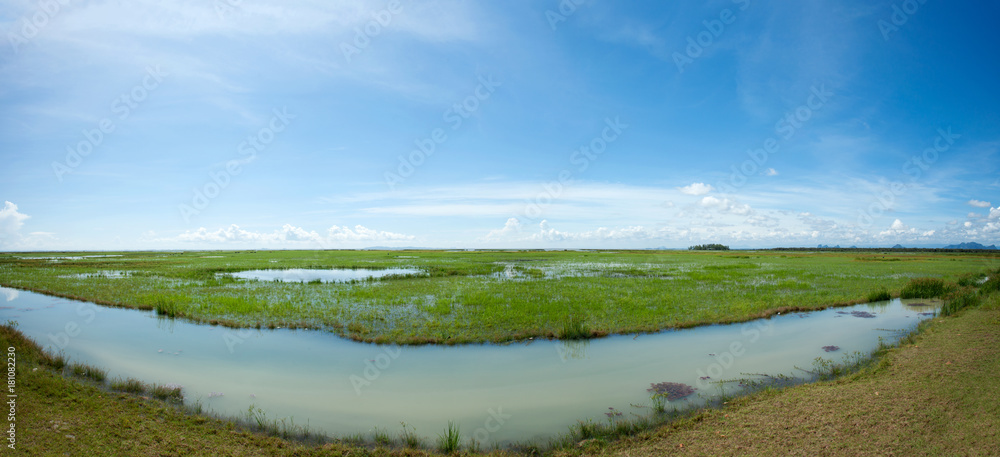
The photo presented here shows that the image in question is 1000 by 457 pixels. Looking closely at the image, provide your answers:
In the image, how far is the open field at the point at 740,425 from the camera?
5906 millimetres

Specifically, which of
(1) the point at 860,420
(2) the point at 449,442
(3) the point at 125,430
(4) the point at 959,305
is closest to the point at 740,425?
(1) the point at 860,420

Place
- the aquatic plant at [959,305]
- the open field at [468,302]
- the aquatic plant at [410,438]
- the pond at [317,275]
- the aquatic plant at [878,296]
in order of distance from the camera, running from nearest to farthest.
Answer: the aquatic plant at [410,438], the open field at [468,302], the aquatic plant at [959,305], the aquatic plant at [878,296], the pond at [317,275]

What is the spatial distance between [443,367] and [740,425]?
7038 mm

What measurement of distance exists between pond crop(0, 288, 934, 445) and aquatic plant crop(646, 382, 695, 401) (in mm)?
175

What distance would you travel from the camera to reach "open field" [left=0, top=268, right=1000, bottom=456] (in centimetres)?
591

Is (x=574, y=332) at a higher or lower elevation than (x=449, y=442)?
Result: higher

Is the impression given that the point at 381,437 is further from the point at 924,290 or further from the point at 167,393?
the point at 924,290

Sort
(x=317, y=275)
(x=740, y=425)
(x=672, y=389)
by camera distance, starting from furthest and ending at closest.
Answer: (x=317, y=275) < (x=672, y=389) < (x=740, y=425)

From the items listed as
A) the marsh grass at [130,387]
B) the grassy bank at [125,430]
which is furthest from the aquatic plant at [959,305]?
the marsh grass at [130,387]

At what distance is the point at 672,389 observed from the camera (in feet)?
30.2

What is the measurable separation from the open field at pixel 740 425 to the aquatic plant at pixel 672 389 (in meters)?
1.25

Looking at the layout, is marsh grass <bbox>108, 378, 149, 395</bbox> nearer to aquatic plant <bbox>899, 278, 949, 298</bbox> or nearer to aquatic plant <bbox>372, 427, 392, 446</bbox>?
aquatic plant <bbox>372, 427, 392, 446</bbox>

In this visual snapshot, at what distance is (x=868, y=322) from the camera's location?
16.3 m

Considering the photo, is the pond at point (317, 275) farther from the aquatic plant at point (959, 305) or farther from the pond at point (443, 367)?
the aquatic plant at point (959, 305)
